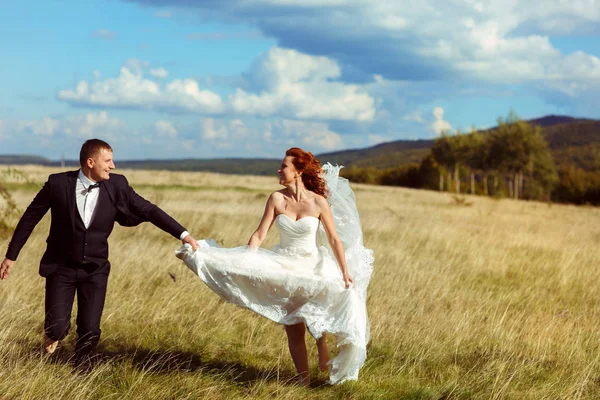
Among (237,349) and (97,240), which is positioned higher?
(97,240)

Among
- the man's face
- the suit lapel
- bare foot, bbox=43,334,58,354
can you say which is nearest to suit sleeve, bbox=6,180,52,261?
the suit lapel

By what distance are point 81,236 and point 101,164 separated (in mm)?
624

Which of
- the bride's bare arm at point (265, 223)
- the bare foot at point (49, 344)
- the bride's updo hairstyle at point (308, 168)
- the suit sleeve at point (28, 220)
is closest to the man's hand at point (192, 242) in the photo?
the bride's bare arm at point (265, 223)

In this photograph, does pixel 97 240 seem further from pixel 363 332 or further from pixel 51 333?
pixel 363 332

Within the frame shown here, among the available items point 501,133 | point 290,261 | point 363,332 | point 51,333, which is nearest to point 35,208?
point 51,333

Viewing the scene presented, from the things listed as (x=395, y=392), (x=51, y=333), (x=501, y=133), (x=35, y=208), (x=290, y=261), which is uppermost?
(x=501, y=133)

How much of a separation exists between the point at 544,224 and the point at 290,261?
805 inches

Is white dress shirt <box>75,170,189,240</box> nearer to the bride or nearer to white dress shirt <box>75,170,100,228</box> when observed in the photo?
white dress shirt <box>75,170,100,228</box>

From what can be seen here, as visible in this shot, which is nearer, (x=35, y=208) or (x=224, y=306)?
(x=35, y=208)

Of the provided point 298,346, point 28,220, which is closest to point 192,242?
point 298,346

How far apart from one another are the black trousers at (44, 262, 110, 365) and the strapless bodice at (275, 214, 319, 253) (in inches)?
62.9

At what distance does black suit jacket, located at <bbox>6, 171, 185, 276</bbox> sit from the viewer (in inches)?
212

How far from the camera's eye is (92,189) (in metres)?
5.50

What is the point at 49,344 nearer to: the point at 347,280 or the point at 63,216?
the point at 63,216
